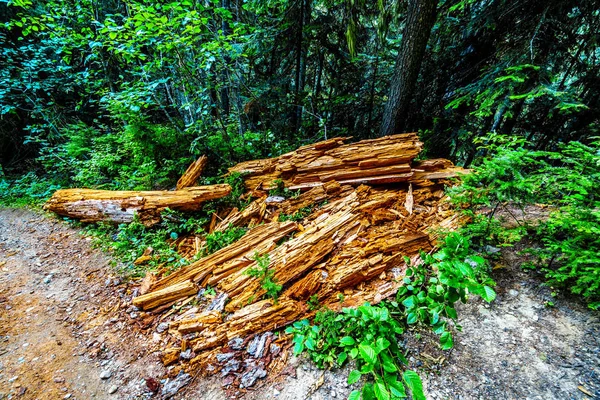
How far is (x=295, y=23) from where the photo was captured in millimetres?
7027

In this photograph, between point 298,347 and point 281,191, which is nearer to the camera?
point 298,347

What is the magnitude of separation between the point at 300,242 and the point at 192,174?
154 inches

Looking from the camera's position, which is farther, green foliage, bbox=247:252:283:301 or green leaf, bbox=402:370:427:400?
green foliage, bbox=247:252:283:301

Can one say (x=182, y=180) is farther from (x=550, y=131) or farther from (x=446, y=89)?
(x=550, y=131)

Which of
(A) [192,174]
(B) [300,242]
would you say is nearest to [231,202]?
(A) [192,174]

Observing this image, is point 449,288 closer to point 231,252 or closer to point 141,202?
point 231,252

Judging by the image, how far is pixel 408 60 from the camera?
5.43 meters

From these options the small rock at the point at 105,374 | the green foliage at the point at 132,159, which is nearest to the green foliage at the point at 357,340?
the small rock at the point at 105,374

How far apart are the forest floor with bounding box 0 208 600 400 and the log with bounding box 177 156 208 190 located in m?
2.56

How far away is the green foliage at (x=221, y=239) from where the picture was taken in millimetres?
4688

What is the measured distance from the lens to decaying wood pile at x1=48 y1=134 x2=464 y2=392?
3.33m

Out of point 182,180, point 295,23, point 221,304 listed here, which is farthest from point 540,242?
point 295,23

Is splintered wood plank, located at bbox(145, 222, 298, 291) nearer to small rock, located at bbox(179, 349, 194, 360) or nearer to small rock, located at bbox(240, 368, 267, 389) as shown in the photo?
small rock, located at bbox(179, 349, 194, 360)

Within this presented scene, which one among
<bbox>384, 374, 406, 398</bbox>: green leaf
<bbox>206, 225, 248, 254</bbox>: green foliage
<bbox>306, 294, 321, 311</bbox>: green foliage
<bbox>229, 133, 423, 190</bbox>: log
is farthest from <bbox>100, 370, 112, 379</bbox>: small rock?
<bbox>229, 133, 423, 190</bbox>: log
